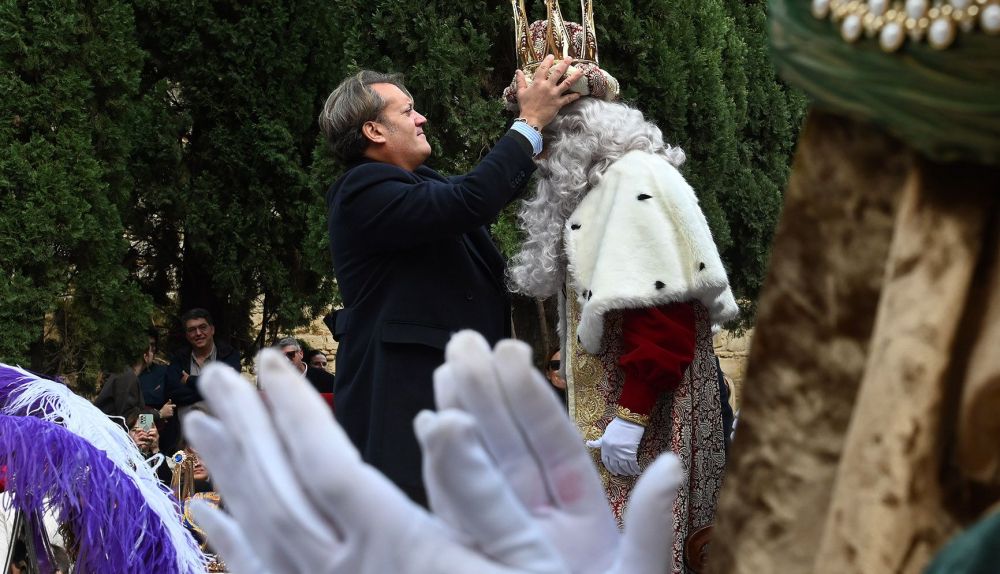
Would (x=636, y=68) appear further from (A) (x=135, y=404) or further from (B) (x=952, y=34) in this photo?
(B) (x=952, y=34)

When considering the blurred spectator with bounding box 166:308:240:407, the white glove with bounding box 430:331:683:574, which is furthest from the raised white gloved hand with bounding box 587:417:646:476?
the blurred spectator with bounding box 166:308:240:407

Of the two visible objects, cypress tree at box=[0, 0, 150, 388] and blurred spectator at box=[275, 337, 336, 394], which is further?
cypress tree at box=[0, 0, 150, 388]

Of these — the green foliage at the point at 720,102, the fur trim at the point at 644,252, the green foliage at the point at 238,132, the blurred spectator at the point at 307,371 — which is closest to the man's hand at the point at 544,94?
the fur trim at the point at 644,252

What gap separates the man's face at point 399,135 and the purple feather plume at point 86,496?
1.08 m

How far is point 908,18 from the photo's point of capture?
0.74 metres

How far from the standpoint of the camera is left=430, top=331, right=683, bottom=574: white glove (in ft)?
2.88

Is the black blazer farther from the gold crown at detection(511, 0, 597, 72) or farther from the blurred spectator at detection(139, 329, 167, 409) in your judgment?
the blurred spectator at detection(139, 329, 167, 409)

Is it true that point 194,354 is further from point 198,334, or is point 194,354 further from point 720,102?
point 720,102

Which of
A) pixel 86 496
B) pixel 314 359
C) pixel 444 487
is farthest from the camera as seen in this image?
pixel 314 359

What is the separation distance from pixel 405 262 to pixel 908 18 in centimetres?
244

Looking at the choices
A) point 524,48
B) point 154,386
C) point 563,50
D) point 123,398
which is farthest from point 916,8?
point 154,386

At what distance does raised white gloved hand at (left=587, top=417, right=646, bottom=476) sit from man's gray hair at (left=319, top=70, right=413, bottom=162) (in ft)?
3.15

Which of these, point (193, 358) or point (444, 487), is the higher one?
point (444, 487)

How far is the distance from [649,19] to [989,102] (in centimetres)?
774
